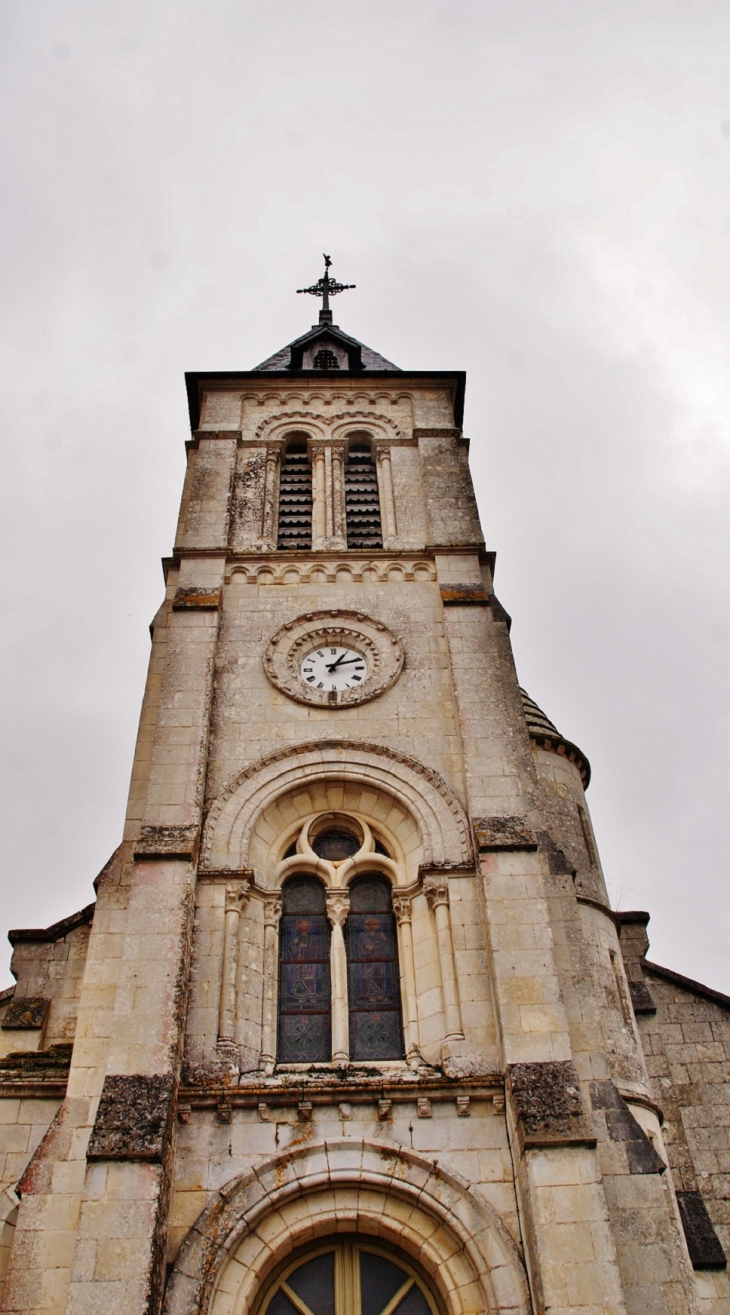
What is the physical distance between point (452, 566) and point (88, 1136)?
27.9 feet

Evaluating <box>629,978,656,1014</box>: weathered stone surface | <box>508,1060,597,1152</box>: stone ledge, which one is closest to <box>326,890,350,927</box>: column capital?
<box>508,1060,597,1152</box>: stone ledge

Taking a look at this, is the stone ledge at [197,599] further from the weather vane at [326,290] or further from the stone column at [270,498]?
the weather vane at [326,290]

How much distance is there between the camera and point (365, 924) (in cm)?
1120

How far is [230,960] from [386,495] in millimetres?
8534

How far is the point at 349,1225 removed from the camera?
8797 millimetres

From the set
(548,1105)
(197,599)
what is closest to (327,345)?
(197,599)

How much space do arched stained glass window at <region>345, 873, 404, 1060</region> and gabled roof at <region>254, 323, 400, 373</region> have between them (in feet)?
41.1

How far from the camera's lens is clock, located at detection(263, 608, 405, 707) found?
12742mm

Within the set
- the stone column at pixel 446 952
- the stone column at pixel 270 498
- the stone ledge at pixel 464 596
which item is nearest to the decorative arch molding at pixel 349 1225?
the stone column at pixel 446 952

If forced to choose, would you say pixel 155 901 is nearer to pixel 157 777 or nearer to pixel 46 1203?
pixel 157 777

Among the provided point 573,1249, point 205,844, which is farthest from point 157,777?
point 573,1249

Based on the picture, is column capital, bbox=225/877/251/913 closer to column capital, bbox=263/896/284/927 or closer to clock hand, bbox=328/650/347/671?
column capital, bbox=263/896/284/927

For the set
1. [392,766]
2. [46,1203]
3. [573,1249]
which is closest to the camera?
[573,1249]

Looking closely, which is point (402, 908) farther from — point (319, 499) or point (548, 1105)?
point (319, 499)
